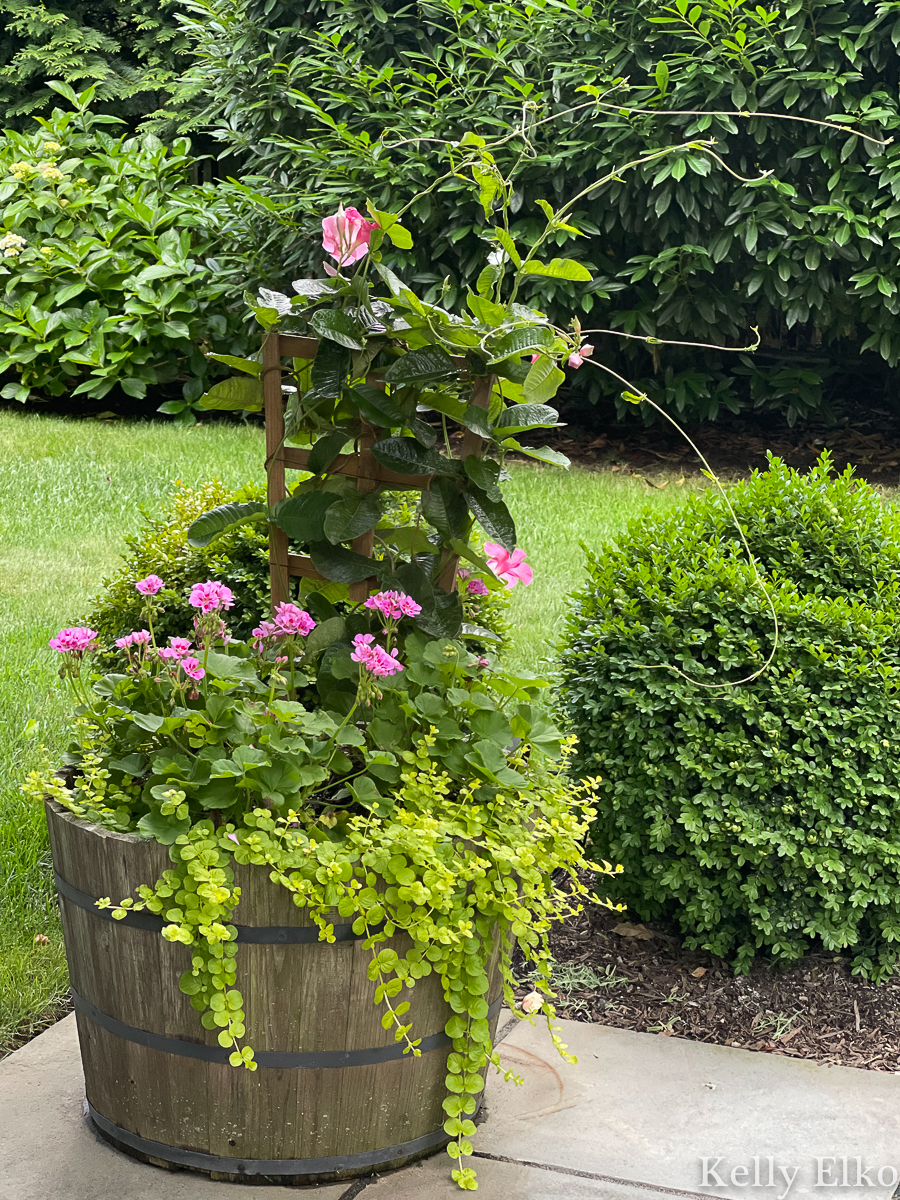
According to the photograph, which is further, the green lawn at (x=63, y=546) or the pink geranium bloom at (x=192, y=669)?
the green lawn at (x=63, y=546)

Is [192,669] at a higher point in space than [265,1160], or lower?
higher

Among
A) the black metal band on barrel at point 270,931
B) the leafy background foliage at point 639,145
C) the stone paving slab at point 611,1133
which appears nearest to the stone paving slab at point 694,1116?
the stone paving slab at point 611,1133

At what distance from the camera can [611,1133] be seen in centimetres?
206

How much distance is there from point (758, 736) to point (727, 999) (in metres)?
0.59

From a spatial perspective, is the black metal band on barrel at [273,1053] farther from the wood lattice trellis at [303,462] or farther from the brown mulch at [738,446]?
the brown mulch at [738,446]

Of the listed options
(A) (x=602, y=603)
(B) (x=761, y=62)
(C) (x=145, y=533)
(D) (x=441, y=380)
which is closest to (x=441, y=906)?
(D) (x=441, y=380)

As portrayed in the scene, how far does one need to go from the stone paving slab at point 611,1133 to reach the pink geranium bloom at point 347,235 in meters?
1.60

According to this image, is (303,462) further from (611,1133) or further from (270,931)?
(611,1133)

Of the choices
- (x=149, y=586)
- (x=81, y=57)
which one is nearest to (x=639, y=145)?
(x=149, y=586)

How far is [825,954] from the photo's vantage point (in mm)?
2607

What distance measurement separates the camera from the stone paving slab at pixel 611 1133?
6.22 feet

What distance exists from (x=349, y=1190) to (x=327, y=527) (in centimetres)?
115

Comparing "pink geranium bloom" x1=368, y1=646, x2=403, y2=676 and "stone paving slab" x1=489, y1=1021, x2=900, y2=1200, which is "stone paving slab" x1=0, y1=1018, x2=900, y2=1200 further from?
"pink geranium bloom" x1=368, y1=646, x2=403, y2=676

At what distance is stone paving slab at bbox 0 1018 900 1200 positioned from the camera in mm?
1895
